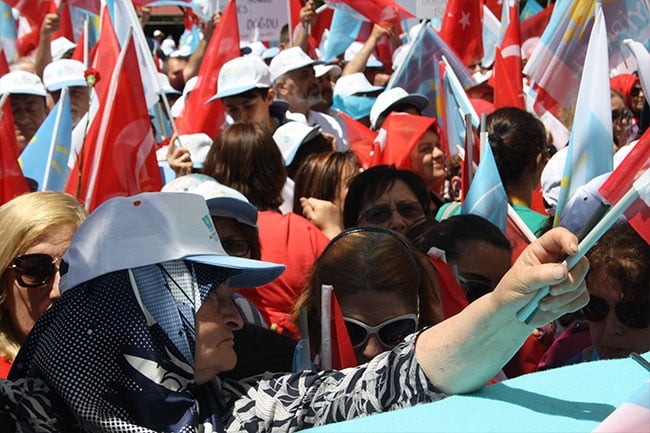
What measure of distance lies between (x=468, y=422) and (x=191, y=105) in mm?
5362

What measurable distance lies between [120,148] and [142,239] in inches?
97.7

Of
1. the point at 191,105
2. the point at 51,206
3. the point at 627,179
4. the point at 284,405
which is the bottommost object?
the point at 191,105

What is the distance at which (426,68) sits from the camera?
701 cm

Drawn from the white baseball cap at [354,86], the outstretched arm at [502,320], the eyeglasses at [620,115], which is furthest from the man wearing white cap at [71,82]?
the outstretched arm at [502,320]

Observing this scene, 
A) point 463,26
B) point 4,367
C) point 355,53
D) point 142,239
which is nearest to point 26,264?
point 4,367

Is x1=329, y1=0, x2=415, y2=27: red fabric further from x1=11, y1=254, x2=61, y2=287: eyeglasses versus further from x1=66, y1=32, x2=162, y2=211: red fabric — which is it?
x1=11, y1=254, x2=61, y2=287: eyeglasses

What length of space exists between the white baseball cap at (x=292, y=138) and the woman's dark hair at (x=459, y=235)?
1.81 meters

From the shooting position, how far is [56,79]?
6.96m

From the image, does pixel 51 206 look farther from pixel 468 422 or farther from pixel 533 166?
pixel 533 166

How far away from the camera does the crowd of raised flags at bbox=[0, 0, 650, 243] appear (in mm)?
4000

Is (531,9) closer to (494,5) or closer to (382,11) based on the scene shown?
(494,5)

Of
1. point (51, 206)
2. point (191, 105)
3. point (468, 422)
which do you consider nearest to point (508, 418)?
point (468, 422)

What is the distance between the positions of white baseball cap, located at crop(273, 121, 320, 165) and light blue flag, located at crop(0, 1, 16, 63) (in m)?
3.13

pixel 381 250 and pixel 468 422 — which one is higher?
pixel 468 422
